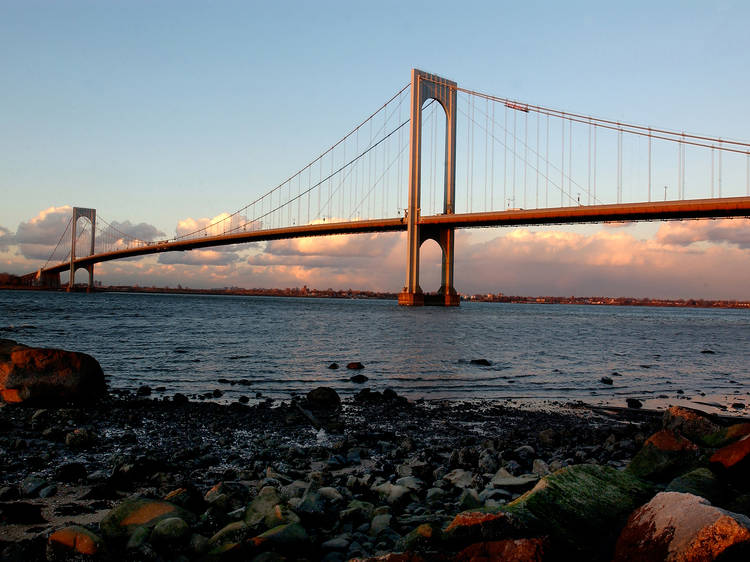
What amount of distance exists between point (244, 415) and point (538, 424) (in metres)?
3.68

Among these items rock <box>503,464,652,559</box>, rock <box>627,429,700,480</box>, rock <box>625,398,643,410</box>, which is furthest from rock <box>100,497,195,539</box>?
rock <box>625,398,643,410</box>

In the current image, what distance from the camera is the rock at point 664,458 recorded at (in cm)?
423

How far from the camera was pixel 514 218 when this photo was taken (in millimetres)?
39688

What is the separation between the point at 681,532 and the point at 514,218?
126 feet

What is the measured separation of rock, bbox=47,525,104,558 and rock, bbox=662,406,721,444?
487cm

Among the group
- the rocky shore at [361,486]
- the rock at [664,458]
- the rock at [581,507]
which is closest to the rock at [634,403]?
the rocky shore at [361,486]

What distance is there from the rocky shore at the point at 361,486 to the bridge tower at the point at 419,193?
1551 inches

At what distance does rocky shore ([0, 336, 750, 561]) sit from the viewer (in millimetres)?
2854

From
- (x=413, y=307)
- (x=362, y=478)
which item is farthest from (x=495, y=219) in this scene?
(x=362, y=478)

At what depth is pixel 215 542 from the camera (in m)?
3.12

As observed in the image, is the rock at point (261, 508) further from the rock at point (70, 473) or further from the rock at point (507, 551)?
the rock at point (70, 473)

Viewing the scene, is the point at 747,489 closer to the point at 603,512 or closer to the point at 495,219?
the point at 603,512

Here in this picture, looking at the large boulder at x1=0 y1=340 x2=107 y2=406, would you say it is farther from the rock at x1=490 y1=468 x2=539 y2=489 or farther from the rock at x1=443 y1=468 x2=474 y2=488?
the rock at x1=490 y1=468 x2=539 y2=489

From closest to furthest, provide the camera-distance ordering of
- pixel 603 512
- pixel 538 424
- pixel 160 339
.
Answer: pixel 603 512
pixel 538 424
pixel 160 339
